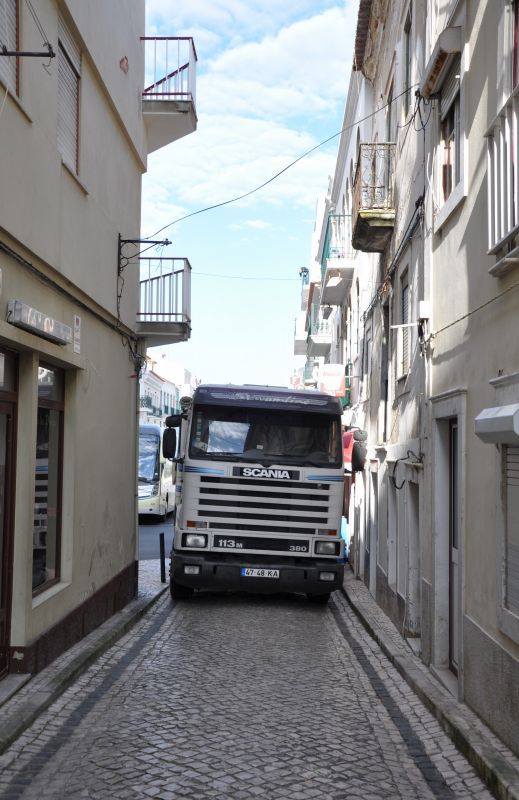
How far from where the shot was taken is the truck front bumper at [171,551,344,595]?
502 inches

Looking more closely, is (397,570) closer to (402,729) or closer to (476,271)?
(402,729)

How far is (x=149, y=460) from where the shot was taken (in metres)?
29.9

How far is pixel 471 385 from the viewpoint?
7258 millimetres

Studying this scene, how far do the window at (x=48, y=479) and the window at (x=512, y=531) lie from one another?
425 centimetres

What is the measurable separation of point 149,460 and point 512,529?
80.1ft

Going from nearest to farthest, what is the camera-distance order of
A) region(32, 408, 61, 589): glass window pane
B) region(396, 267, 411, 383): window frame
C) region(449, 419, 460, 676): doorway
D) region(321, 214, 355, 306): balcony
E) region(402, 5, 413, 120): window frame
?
region(449, 419, 460, 676): doorway → region(32, 408, 61, 589): glass window pane → region(396, 267, 411, 383): window frame → region(402, 5, 413, 120): window frame → region(321, 214, 355, 306): balcony

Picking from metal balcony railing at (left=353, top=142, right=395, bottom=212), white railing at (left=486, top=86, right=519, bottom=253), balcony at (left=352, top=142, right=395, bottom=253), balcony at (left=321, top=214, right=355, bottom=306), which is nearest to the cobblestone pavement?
white railing at (left=486, top=86, right=519, bottom=253)

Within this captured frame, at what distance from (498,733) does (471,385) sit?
263 centimetres

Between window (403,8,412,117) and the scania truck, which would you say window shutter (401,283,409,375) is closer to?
the scania truck

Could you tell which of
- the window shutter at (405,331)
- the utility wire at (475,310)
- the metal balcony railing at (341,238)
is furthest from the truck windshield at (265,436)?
the metal balcony railing at (341,238)

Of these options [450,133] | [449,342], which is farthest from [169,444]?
[450,133]

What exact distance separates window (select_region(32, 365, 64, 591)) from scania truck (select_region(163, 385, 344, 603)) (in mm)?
3656

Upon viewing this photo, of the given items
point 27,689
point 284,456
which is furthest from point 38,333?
point 284,456

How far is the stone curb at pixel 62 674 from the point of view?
21.3 ft
